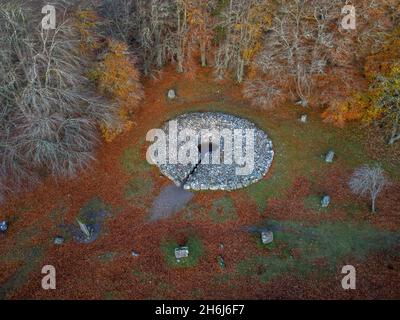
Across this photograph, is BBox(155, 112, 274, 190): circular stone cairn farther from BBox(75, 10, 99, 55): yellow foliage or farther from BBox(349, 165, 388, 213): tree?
BBox(75, 10, 99, 55): yellow foliage

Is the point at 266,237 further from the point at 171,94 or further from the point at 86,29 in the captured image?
the point at 86,29

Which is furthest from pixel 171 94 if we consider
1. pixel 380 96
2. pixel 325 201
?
pixel 380 96

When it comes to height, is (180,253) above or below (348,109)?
below

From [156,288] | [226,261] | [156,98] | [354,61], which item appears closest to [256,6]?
[354,61]

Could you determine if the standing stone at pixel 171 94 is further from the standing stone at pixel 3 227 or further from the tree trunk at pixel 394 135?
the tree trunk at pixel 394 135

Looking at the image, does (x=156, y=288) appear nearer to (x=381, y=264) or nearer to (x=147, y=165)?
(x=147, y=165)
